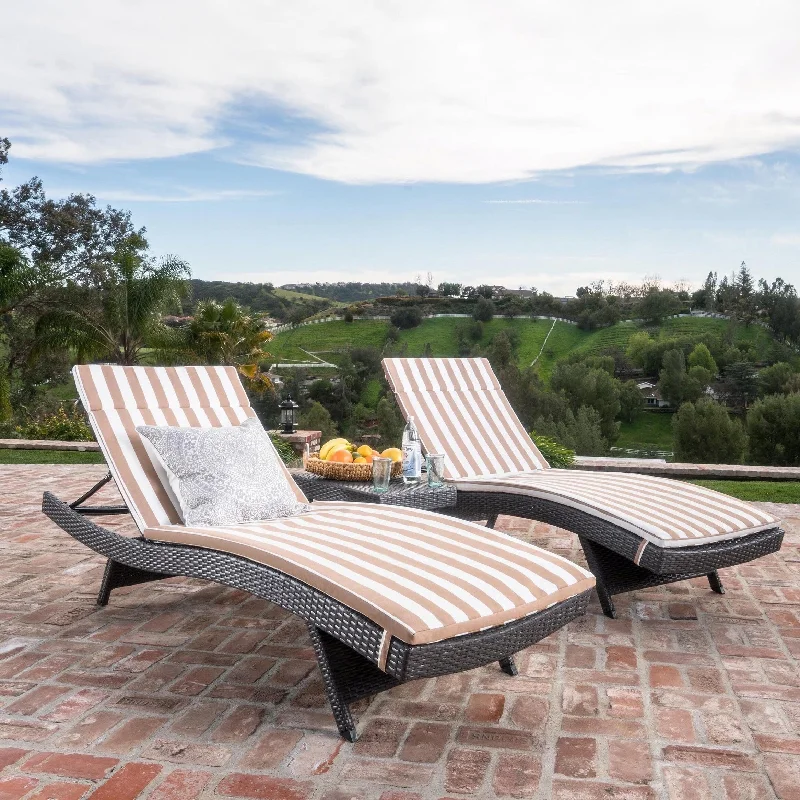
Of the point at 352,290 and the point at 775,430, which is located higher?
the point at 352,290

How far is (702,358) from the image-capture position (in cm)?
4334

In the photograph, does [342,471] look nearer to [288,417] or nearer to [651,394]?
[288,417]

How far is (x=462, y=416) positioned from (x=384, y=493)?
4.54 feet

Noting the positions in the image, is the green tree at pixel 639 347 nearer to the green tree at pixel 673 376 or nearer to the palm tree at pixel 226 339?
the green tree at pixel 673 376

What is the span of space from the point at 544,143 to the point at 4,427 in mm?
11439

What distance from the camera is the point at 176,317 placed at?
2098 centimetres

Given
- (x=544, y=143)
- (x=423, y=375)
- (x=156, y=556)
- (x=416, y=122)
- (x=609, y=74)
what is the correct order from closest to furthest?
(x=156, y=556) → (x=423, y=375) → (x=609, y=74) → (x=416, y=122) → (x=544, y=143)

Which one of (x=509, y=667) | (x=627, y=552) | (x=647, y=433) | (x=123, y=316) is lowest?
(x=647, y=433)

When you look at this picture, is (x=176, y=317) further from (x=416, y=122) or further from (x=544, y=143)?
(x=544, y=143)

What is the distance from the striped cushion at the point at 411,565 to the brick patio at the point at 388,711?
1.47ft

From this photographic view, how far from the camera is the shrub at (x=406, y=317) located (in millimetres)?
43219

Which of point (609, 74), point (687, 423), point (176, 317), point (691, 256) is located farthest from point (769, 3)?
point (691, 256)

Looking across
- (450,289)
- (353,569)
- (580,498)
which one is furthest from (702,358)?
(353,569)

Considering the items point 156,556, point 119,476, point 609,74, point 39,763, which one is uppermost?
point 609,74
